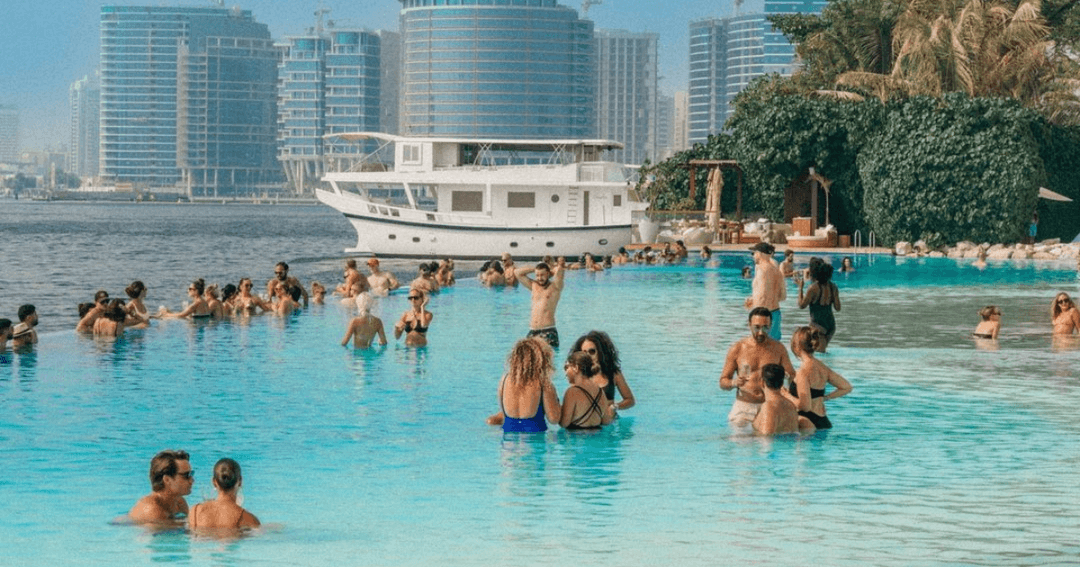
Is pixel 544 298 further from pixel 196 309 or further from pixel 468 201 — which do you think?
pixel 468 201

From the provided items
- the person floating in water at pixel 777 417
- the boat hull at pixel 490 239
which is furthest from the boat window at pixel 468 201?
the person floating in water at pixel 777 417

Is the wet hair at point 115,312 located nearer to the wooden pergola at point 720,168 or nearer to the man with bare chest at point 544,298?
the man with bare chest at point 544,298

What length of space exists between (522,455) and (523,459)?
0.54 ft

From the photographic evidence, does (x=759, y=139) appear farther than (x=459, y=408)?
Yes

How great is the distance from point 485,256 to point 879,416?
138 ft

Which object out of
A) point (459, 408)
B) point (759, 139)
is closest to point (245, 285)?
point (459, 408)

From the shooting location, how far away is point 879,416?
52.4 ft

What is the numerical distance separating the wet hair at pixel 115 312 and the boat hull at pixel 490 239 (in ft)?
106

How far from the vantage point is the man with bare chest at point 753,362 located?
562 inches

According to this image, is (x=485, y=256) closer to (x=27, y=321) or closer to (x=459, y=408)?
(x=27, y=321)

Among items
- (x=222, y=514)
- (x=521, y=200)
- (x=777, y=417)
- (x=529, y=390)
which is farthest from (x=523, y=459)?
(x=521, y=200)

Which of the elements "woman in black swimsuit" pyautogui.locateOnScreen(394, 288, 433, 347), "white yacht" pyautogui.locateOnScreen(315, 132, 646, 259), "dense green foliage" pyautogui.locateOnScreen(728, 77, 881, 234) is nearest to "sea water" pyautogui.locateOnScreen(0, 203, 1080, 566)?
"woman in black swimsuit" pyautogui.locateOnScreen(394, 288, 433, 347)

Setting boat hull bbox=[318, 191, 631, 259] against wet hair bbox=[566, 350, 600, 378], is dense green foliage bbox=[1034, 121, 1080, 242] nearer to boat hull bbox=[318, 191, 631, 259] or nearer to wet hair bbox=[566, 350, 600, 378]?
boat hull bbox=[318, 191, 631, 259]

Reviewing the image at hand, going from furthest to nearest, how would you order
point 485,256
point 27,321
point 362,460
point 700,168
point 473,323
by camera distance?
point 700,168 → point 485,256 → point 473,323 → point 27,321 → point 362,460
